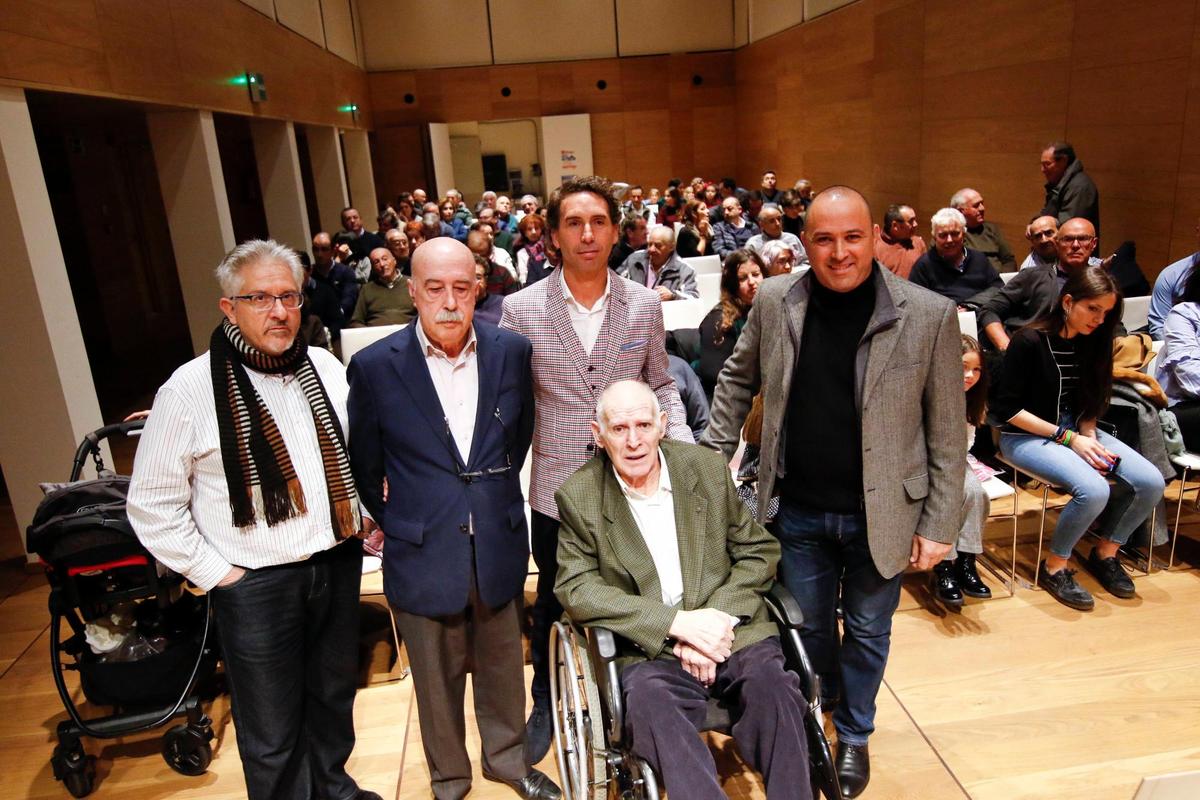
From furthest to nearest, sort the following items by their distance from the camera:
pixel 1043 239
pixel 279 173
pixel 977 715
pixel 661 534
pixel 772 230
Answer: pixel 279 173, pixel 772 230, pixel 1043 239, pixel 977 715, pixel 661 534

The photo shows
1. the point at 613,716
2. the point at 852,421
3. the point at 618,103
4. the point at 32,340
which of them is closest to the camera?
the point at 613,716

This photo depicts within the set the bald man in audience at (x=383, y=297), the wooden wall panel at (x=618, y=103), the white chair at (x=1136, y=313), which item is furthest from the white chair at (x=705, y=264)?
the wooden wall panel at (x=618, y=103)

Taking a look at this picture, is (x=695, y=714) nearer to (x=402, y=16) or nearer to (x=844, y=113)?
(x=844, y=113)

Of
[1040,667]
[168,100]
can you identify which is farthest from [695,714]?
[168,100]

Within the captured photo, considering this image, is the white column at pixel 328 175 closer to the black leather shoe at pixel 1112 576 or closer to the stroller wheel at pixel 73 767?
the stroller wheel at pixel 73 767

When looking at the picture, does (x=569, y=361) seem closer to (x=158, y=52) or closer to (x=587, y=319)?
(x=587, y=319)

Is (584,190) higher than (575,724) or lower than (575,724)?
higher

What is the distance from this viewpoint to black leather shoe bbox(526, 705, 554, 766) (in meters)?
2.54

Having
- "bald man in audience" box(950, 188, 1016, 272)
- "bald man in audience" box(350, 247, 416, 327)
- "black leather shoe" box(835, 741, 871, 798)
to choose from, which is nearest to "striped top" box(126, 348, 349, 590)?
"black leather shoe" box(835, 741, 871, 798)

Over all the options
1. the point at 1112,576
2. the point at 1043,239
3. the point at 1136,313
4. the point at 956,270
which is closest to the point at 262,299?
the point at 1112,576

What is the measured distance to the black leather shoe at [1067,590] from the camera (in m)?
3.25

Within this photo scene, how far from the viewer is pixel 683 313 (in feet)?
14.8

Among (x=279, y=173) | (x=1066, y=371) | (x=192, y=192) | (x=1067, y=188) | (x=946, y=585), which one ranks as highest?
(x=279, y=173)

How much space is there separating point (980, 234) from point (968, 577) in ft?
10.9
